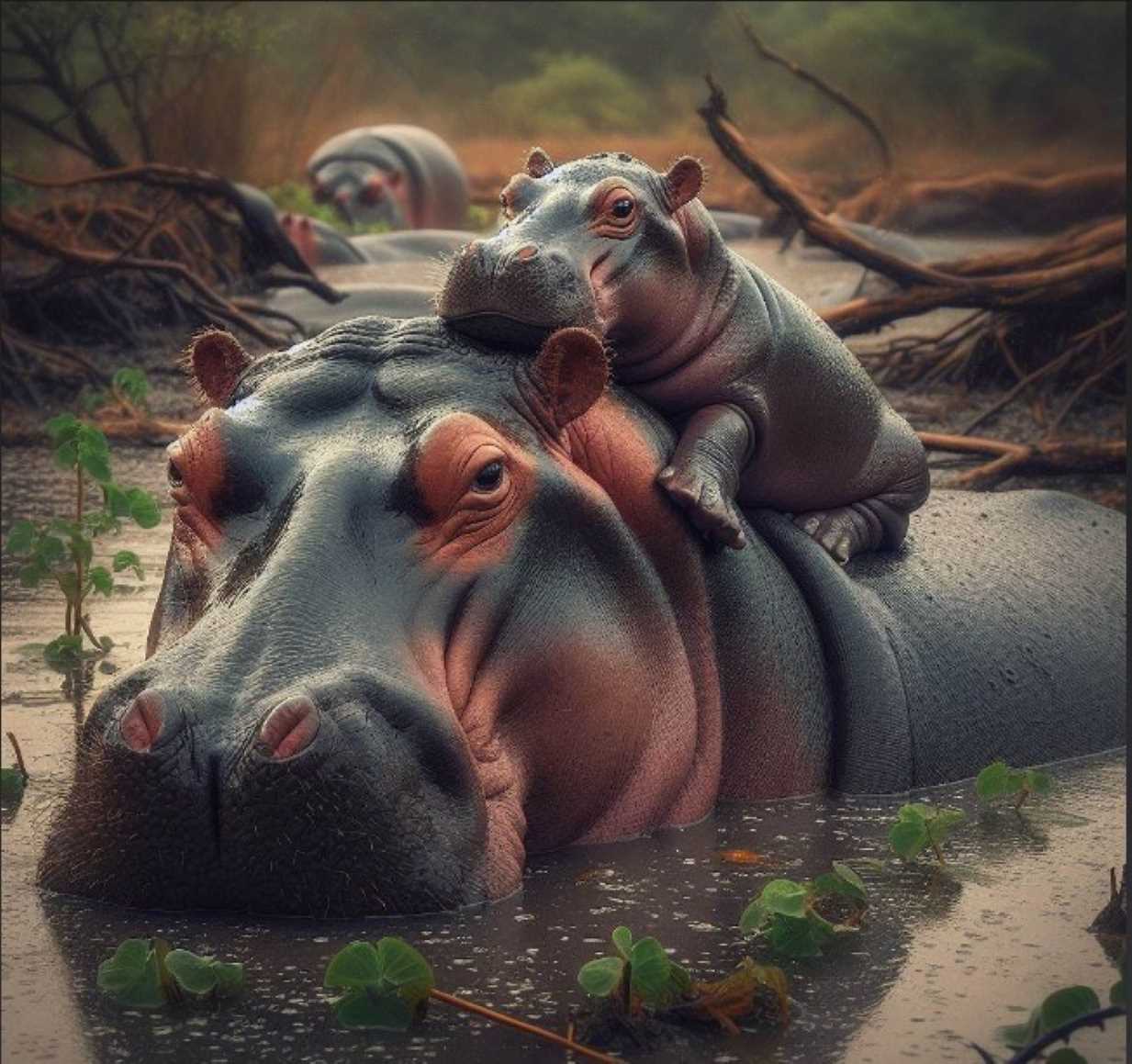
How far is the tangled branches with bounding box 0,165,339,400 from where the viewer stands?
932 centimetres

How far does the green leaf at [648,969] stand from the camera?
2668mm

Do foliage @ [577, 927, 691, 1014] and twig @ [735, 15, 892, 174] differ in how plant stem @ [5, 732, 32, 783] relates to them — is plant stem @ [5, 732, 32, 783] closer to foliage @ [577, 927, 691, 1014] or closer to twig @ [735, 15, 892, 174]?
foliage @ [577, 927, 691, 1014]

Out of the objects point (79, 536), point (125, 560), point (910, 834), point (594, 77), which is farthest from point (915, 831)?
point (594, 77)

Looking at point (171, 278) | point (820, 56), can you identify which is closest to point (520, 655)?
point (171, 278)

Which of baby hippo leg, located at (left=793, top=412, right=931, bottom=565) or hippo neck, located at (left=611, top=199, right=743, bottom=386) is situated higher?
hippo neck, located at (left=611, top=199, right=743, bottom=386)

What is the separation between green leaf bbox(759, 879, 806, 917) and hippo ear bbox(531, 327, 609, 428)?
2.59 feet

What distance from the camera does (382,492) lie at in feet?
10.5

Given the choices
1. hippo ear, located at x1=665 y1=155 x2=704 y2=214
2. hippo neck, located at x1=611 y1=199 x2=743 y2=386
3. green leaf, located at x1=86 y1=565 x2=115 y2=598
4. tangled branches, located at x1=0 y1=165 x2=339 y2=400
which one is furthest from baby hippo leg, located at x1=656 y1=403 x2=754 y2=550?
tangled branches, located at x1=0 y1=165 x2=339 y2=400

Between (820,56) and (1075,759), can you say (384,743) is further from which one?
(820,56)

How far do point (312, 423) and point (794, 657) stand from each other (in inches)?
35.1

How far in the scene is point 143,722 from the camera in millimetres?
2889

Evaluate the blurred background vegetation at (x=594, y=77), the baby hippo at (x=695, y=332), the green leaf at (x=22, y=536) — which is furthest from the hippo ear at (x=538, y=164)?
the blurred background vegetation at (x=594, y=77)

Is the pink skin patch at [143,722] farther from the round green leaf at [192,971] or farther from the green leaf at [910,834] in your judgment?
the green leaf at [910,834]

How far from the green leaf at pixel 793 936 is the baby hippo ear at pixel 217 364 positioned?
1.18 meters
